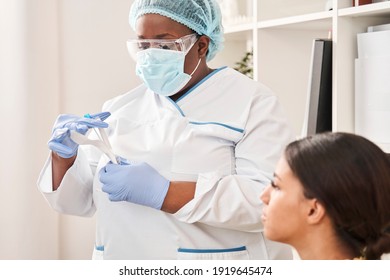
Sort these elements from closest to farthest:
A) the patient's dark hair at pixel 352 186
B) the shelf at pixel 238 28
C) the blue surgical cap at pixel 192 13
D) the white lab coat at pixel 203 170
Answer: the patient's dark hair at pixel 352 186
the white lab coat at pixel 203 170
the blue surgical cap at pixel 192 13
the shelf at pixel 238 28

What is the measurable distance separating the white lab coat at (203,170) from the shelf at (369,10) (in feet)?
1.22

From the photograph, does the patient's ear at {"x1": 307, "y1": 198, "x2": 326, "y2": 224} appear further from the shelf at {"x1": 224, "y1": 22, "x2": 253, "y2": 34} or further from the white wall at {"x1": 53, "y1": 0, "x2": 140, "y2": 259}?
the white wall at {"x1": 53, "y1": 0, "x2": 140, "y2": 259}

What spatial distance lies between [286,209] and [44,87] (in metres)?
1.44

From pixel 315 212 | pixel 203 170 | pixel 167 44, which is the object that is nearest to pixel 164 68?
pixel 167 44

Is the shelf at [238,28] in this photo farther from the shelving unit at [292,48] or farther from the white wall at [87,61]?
the white wall at [87,61]

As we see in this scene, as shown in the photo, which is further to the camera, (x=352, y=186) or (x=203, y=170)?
(x=203, y=170)

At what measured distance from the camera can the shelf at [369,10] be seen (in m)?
1.66

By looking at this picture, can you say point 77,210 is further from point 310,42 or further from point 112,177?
point 310,42

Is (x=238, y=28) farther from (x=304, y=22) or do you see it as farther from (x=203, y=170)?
(x=203, y=170)

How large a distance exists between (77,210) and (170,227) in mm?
316

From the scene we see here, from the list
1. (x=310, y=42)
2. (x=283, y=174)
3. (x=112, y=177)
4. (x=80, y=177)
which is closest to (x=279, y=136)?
(x=283, y=174)

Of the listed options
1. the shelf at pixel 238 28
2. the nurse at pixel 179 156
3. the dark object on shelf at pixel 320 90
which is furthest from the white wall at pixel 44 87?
the dark object on shelf at pixel 320 90

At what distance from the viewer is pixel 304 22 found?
1.94 meters
